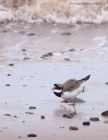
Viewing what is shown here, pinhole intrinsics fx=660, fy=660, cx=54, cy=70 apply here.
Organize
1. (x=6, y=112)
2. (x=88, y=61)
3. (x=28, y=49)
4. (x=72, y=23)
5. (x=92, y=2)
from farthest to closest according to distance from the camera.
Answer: (x=92, y=2) → (x=72, y=23) → (x=28, y=49) → (x=88, y=61) → (x=6, y=112)

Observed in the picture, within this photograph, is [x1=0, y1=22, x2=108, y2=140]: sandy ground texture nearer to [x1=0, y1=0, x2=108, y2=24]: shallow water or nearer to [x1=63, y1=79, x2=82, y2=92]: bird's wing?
[x1=63, y1=79, x2=82, y2=92]: bird's wing

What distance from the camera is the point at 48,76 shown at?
34.1 feet

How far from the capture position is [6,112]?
8.30 meters

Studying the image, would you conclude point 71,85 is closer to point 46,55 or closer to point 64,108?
point 64,108

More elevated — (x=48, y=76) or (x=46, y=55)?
(x=46, y=55)

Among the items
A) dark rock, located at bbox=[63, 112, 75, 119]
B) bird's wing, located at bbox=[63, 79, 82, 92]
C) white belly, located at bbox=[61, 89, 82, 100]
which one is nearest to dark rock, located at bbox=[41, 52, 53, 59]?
bird's wing, located at bbox=[63, 79, 82, 92]

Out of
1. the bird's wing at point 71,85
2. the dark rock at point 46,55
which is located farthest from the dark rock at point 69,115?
the dark rock at point 46,55

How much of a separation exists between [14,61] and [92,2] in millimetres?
6743

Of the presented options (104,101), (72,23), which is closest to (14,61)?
(104,101)

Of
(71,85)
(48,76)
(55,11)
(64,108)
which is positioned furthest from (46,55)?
(55,11)

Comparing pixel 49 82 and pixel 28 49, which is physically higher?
pixel 28 49

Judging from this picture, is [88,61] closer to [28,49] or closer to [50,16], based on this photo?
[28,49]

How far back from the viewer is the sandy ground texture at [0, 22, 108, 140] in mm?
7664

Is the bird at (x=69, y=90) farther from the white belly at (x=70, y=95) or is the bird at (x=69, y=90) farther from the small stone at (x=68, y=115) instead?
the small stone at (x=68, y=115)
